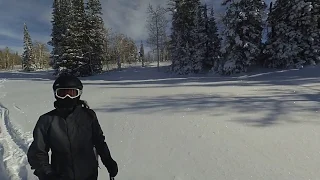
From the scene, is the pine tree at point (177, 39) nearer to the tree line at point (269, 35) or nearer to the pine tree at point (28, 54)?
the tree line at point (269, 35)

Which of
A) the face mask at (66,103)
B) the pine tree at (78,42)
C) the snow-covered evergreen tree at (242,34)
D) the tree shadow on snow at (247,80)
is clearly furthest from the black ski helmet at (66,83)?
the pine tree at (78,42)

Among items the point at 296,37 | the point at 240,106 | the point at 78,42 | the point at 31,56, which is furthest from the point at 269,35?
the point at 31,56

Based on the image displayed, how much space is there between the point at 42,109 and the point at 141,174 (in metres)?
8.12

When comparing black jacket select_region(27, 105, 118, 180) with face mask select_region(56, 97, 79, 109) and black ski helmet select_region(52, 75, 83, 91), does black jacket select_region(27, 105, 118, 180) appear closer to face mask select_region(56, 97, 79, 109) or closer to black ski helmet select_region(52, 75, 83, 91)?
face mask select_region(56, 97, 79, 109)

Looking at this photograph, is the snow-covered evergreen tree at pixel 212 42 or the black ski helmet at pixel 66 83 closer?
the black ski helmet at pixel 66 83

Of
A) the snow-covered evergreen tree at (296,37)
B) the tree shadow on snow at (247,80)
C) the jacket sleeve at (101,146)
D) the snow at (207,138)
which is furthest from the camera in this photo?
the snow-covered evergreen tree at (296,37)

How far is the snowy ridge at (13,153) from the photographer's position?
15.3 feet

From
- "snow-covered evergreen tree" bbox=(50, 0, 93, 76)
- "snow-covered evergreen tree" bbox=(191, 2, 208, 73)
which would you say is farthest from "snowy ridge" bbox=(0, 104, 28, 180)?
"snow-covered evergreen tree" bbox=(50, 0, 93, 76)

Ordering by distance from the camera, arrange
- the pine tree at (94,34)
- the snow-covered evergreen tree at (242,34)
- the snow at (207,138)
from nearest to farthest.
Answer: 1. the snow at (207,138)
2. the snow-covered evergreen tree at (242,34)
3. the pine tree at (94,34)

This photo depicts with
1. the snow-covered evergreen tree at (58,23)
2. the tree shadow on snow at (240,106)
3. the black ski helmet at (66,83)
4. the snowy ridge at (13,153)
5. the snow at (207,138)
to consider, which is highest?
the snow-covered evergreen tree at (58,23)

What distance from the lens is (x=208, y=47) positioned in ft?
98.3

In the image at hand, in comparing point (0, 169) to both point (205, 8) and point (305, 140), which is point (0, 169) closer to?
point (305, 140)

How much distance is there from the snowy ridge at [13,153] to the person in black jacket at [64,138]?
281 centimetres

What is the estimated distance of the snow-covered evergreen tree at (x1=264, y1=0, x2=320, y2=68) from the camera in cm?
1992
